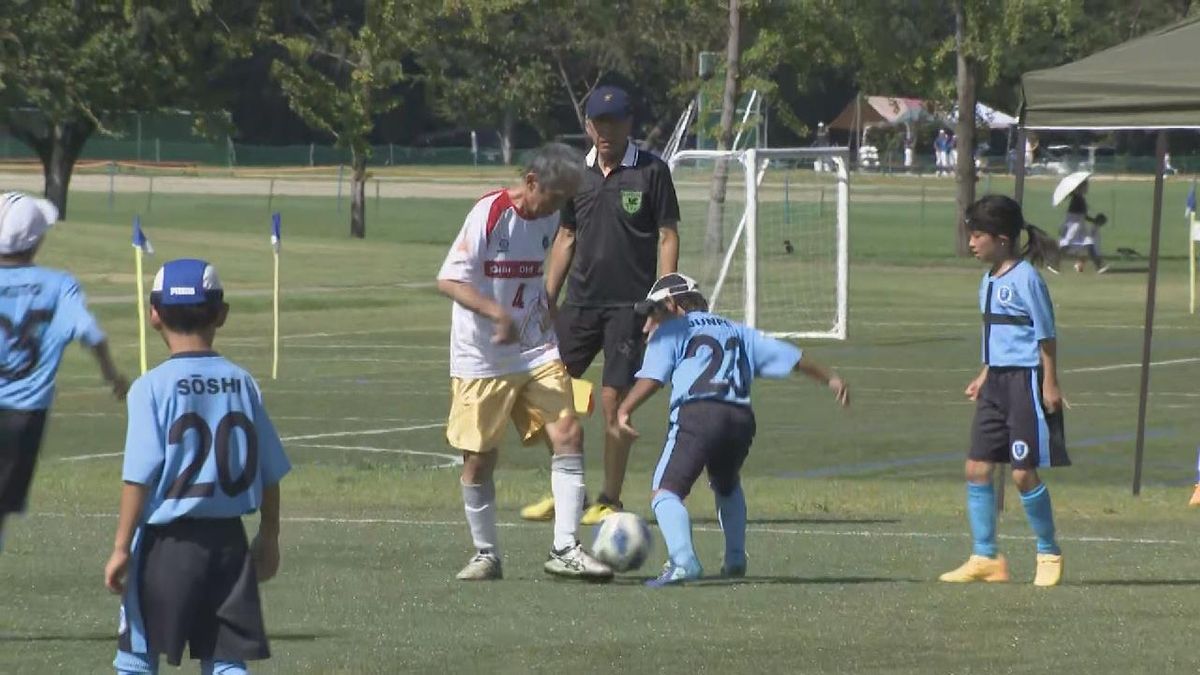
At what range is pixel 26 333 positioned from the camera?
Result: 844 centimetres

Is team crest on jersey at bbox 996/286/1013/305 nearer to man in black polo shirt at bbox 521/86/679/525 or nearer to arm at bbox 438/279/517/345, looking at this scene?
arm at bbox 438/279/517/345

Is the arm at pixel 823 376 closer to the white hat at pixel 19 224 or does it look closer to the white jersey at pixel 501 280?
the white jersey at pixel 501 280

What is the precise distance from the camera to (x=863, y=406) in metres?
20.5

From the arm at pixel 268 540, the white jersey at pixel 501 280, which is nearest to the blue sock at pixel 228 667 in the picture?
the arm at pixel 268 540

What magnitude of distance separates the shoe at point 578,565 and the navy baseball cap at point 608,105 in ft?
7.92

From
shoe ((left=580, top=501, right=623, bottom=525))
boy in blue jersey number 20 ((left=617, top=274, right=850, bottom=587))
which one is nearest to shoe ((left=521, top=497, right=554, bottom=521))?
shoe ((left=580, top=501, right=623, bottom=525))

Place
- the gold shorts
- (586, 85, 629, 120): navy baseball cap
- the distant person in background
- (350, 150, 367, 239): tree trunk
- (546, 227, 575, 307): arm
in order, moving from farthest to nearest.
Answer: (350, 150, 367, 239): tree trunk → the distant person in background → (546, 227, 575, 307): arm → (586, 85, 629, 120): navy baseball cap → the gold shorts

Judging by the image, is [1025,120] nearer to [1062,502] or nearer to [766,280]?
[1062,502]

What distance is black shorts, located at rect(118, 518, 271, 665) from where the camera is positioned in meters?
5.92

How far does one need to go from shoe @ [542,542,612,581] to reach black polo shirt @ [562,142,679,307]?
2341 mm

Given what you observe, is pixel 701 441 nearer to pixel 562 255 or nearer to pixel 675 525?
pixel 675 525

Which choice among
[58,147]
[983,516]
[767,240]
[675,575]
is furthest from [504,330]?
[58,147]

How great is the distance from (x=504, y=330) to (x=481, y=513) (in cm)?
87

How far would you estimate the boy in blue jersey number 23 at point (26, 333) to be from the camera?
8.38 meters
